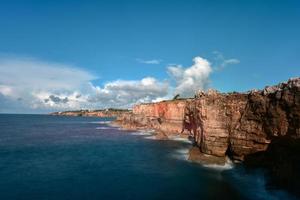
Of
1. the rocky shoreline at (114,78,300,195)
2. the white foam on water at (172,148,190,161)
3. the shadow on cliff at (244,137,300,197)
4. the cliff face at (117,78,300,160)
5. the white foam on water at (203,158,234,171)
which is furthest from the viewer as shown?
the white foam on water at (172,148,190,161)

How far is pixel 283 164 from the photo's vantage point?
107 ft

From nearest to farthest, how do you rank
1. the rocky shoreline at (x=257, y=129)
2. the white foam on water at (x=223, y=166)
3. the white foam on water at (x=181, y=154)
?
the rocky shoreline at (x=257, y=129)
the white foam on water at (x=223, y=166)
the white foam on water at (x=181, y=154)

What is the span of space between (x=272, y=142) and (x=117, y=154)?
1151 inches

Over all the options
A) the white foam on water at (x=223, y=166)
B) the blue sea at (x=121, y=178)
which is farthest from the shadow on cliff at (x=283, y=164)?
the white foam on water at (x=223, y=166)

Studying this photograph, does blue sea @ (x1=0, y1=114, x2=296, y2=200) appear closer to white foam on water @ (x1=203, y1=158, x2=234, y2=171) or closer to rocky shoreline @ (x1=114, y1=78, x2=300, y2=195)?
white foam on water @ (x1=203, y1=158, x2=234, y2=171)

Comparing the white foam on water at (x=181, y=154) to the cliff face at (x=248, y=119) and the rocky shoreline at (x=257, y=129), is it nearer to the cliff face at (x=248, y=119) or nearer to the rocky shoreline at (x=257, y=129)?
the rocky shoreline at (x=257, y=129)

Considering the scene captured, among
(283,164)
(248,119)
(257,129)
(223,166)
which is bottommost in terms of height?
(223,166)

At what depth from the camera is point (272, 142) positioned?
36.2 m

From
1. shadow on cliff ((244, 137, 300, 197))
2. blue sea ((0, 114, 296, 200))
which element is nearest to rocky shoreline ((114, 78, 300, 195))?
shadow on cliff ((244, 137, 300, 197))

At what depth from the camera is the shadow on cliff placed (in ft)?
100.0

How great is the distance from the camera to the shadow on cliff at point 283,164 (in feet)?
100.0

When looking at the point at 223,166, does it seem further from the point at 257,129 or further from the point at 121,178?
the point at 121,178

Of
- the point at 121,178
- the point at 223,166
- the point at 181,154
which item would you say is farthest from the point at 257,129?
the point at 121,178

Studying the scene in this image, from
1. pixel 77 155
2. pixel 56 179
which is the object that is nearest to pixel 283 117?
pixel 56 179
